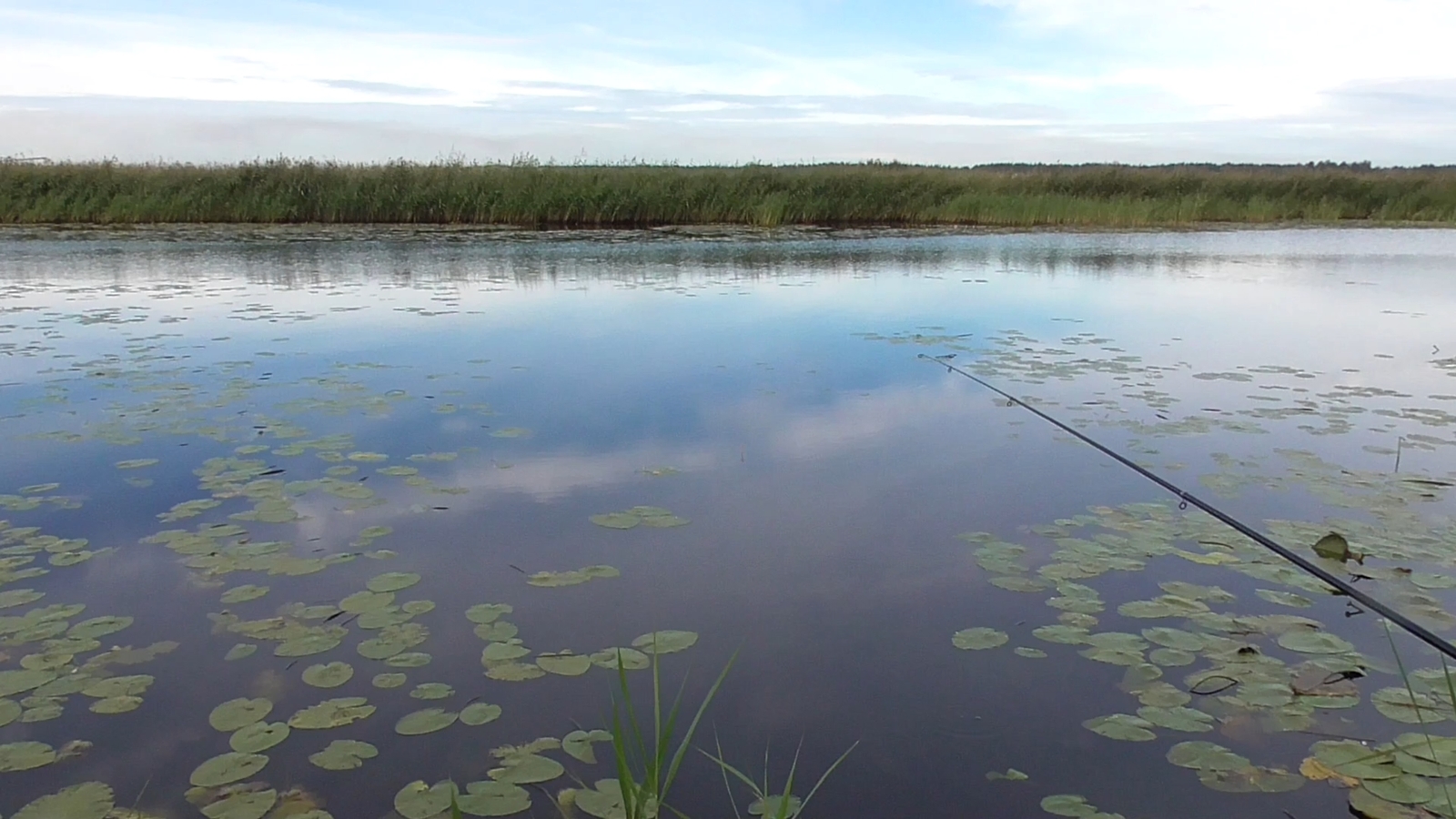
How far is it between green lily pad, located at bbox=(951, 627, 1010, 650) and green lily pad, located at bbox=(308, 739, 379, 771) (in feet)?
4.43

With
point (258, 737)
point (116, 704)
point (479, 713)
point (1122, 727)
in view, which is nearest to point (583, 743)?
point (479, 713)

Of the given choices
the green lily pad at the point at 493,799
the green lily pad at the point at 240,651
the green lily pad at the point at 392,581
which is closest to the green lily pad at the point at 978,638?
the green lily pad at the point at 493,799

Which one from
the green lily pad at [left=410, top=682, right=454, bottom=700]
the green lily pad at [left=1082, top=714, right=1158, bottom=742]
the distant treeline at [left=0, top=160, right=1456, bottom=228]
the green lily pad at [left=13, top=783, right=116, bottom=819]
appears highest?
the distant treeline at [left=0, top=160, right=1456, bottom=228]

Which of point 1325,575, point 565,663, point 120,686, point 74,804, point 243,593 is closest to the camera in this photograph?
point 74,804

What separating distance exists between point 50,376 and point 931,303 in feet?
21.1

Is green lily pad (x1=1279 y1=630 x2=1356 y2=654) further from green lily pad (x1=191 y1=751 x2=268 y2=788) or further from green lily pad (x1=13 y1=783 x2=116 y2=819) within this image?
green lily pad (x1=13 y1=783 x2=116 y2=819)

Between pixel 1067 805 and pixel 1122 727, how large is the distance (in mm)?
317

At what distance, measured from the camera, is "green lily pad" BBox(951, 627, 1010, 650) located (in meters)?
2.31

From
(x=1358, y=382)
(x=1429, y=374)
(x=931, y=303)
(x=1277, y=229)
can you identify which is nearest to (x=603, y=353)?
(x=931, y=303)

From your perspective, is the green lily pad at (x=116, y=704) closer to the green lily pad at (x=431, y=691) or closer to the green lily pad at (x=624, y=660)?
the green lily pad at (x=431, y=691)

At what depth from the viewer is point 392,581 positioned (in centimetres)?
261

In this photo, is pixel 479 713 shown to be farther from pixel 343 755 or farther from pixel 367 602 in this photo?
pixel 367 602

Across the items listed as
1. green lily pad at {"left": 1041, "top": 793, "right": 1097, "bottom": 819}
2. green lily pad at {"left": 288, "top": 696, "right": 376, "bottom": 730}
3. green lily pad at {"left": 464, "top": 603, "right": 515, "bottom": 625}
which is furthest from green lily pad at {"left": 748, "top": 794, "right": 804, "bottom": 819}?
green lily pad at {"left": 464, "top": 603, "right": 515, "bottom": 625}

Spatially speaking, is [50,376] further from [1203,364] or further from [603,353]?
[1203,364]
